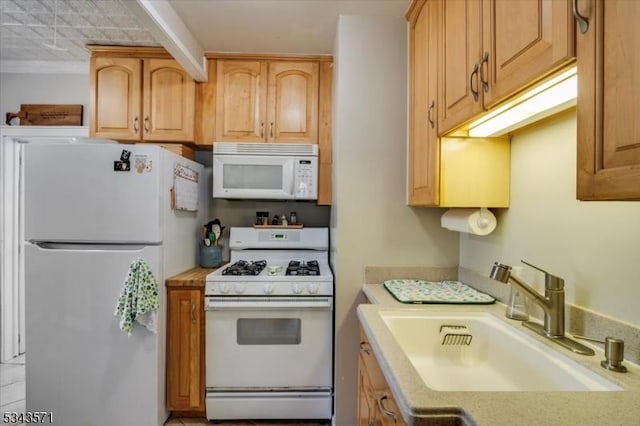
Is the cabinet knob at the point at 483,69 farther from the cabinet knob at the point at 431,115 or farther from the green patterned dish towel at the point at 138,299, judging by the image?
the green patterned dish towel at the point at 138,299

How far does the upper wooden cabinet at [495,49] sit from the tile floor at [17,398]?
6.44 feet

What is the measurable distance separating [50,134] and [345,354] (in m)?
2.89

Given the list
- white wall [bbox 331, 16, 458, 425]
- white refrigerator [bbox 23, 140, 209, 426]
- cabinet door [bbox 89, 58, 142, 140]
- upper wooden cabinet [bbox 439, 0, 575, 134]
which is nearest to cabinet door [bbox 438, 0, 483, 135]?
upper wooden cabinet [bbox 439, 0, 575, 134]

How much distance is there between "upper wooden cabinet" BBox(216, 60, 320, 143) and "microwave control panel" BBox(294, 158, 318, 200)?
0.69 feet

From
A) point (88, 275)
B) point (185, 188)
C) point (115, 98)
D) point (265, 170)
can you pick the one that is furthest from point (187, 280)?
point (115, 98)

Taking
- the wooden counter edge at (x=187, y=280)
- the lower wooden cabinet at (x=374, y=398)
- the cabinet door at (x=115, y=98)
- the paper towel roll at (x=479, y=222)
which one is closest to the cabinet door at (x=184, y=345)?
the wooden counter edge at (x=187, y=280)

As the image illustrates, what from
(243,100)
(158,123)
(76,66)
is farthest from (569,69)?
(76,66)

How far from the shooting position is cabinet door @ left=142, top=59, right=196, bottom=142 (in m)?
2.20

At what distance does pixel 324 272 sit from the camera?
6.49ft

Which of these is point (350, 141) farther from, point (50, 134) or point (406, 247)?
point (50, 134)

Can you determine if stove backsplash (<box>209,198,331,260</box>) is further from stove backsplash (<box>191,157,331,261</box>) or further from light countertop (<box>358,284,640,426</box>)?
light countertop (<box>358,284,640,426</box>)

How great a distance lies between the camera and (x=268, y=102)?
7.36 ft

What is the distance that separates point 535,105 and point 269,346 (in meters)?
1.74

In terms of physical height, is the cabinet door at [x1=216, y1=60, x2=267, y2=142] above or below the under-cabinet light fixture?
above
